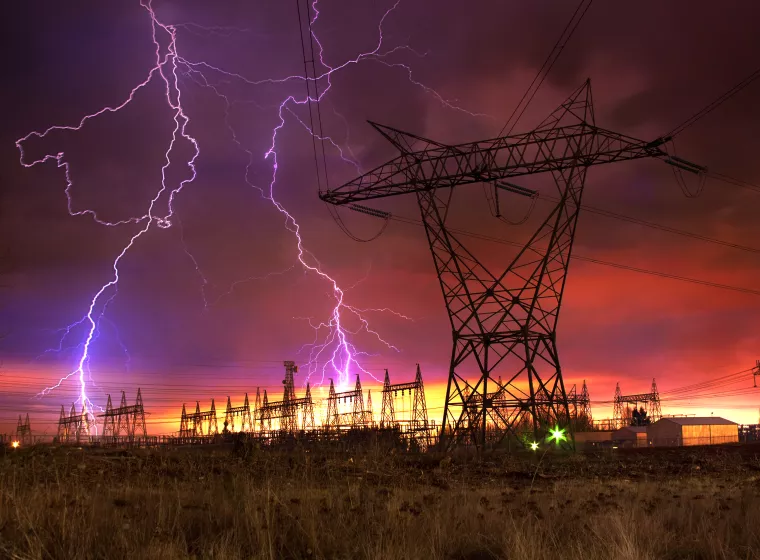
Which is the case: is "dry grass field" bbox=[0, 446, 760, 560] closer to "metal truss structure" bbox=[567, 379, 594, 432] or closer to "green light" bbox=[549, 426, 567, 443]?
"green light" bbox=[549, 426, 567, 443]

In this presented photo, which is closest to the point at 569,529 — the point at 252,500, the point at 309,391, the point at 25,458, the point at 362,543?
the point at 362,543

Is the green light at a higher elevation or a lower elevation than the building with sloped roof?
higher

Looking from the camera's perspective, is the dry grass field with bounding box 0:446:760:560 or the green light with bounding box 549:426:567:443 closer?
the dry grass field with bounding box 0:446:760:560

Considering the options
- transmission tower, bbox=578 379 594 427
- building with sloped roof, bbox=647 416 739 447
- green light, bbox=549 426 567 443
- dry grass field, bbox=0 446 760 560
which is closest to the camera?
dry grass field, bbox=0 446 760 560

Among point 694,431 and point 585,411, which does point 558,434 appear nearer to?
point 694,431

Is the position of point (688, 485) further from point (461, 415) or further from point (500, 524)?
point (461, 415)

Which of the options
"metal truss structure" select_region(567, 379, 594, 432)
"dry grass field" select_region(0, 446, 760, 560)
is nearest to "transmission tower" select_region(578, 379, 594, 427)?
"metal truss structure" select_region(567, 379, 594, 432)

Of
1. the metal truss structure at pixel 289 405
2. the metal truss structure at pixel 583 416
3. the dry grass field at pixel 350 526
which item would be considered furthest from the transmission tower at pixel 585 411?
the dry grass field at pixel 350 526

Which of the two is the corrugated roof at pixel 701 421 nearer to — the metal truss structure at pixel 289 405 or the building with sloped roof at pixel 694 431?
the building with sloped roof at pixel 694 431
